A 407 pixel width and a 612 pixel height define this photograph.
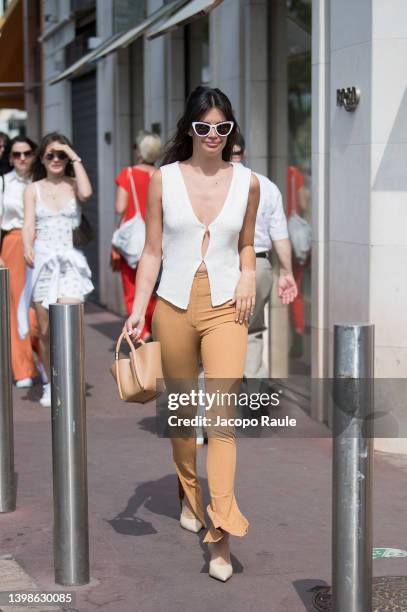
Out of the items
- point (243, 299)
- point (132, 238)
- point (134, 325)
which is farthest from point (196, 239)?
point (132, 238)

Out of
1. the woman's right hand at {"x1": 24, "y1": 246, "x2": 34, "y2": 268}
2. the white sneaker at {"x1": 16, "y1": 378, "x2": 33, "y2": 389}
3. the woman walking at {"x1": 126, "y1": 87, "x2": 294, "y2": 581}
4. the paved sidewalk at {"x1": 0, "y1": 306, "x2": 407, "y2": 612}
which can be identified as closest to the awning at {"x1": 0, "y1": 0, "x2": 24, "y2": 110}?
the white sneaker at {"x1": 16, "y1": 378, "x2": 33, "y2": 389}

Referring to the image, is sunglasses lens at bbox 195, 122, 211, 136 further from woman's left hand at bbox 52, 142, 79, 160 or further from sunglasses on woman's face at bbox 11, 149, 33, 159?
sunglasses on woman's face at bbox 11, 149, 33, 159

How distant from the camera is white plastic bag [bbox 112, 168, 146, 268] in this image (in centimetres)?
1072

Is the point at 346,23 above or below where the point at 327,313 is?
above

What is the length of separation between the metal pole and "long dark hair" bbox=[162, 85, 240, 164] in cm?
106

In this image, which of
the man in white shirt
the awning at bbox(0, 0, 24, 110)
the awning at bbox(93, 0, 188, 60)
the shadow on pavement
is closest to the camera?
the shadow on pavement

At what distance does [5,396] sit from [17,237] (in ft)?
14.4

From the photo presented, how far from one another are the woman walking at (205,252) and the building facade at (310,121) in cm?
199

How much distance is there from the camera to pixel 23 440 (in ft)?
26.0

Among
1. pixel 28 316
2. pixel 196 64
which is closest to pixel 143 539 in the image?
pixel 28 316

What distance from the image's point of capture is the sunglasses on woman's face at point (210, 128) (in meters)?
5.25

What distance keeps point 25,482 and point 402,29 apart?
3169mm

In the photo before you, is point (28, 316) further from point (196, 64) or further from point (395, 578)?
point (395, 578)

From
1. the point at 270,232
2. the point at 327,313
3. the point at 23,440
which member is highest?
the point at 270,232
